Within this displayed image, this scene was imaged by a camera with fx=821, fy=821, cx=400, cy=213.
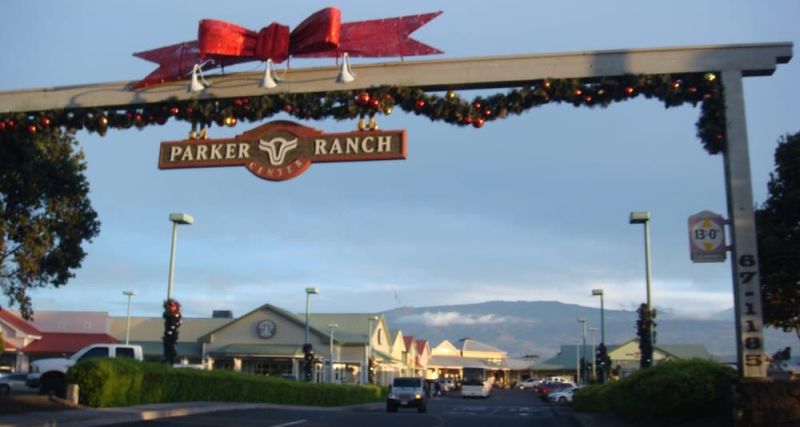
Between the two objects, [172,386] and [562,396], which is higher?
[172,386]

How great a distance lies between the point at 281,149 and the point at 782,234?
62.8 feet

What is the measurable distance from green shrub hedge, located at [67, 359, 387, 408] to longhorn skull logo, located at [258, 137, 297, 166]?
1059 centimetres

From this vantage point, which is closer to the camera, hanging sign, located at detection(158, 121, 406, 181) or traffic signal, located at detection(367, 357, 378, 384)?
hanging sign, located at detection(158, 121, 406, 181)

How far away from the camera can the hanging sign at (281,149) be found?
600 inches

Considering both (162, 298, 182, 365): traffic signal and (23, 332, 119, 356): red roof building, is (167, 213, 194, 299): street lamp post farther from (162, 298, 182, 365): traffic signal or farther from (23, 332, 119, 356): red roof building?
(23, 332, 119, 356): red roof building

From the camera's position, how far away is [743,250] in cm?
1400

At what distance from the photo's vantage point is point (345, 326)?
246 ft

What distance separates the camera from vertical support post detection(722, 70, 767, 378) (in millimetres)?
13766

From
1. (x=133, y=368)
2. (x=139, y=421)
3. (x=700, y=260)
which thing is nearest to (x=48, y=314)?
(x=133, y=368)

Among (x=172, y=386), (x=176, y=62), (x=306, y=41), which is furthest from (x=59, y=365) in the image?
(x=306, y=41)

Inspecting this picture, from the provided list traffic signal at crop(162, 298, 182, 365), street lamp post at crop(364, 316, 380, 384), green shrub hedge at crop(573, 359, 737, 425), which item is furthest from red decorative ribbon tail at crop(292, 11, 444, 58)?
street lamp post at crop(364, 316, 380, 384)

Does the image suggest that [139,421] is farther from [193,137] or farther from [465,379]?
[465,379]

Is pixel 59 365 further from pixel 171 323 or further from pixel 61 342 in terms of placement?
pixel 61 342

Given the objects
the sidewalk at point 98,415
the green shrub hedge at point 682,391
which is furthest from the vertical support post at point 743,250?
the sidewalk at point 98,415
